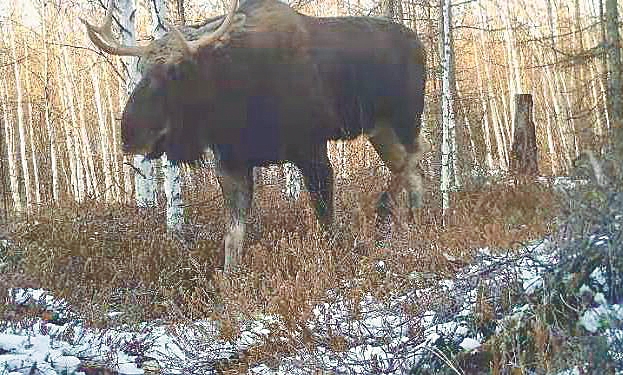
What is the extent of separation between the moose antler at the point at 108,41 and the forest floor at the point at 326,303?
5.75 feet

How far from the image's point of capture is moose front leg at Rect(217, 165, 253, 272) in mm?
7203

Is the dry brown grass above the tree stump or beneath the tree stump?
beneath

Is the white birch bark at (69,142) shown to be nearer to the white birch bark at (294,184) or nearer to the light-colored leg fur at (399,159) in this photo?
the white birch bark at (294,184)

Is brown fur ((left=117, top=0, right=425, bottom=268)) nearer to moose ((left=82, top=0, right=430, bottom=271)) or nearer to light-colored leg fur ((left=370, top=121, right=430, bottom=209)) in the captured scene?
moose ((left=82, top=0, right=430, bottom=271))

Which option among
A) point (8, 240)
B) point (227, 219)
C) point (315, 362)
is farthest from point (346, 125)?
point (315, 362)

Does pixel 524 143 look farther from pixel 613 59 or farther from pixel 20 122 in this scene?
pixel 20 122

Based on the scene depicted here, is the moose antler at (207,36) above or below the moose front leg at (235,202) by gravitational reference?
above

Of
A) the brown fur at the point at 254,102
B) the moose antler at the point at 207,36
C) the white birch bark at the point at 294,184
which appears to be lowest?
the white birch bark at the point at 294,184

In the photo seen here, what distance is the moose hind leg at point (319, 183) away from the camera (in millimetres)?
7273

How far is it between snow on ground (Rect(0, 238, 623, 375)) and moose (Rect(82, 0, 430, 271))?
1.86 metres

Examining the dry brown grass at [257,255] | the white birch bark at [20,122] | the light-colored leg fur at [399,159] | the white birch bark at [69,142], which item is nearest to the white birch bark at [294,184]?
the dry brown grass at [257,255]

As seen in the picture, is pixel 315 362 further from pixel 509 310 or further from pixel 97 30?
pixel 97 30

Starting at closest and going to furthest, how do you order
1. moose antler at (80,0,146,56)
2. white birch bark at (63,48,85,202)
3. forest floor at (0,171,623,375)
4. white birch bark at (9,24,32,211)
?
1. forest floor at (0,171,623,375)
2. moose antler at (80,0,146,56)
3. white birch bark at (9,24,32,211)
4. white birch bark at (63,48,85,202)

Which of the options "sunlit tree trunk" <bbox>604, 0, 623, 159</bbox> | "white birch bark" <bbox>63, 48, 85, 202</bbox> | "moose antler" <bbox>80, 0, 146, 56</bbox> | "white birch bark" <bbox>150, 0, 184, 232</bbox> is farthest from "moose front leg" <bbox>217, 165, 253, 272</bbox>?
"white birch bark" <bbox>63, 48, 85, 202</bbox>
